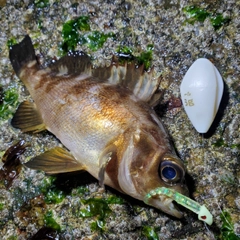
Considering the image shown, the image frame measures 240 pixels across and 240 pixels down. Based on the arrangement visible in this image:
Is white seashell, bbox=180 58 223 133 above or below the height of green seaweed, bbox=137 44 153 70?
below

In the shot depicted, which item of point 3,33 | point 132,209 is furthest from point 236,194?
point 3,33

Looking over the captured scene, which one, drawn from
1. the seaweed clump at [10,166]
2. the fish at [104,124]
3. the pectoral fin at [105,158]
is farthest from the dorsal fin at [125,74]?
the seaweed clump at [10,166]

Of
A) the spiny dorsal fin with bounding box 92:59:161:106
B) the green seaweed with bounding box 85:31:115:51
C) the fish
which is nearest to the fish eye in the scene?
the fish

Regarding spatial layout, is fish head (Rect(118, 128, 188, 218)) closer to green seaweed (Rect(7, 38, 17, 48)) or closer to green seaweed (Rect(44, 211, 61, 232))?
green seaweed (Rect(44, 211, 61, 232))

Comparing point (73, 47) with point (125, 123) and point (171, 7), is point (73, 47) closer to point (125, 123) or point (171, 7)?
point (171, 7)

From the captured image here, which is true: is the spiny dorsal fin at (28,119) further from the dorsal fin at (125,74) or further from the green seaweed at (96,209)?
the green seaweed at (96,209)

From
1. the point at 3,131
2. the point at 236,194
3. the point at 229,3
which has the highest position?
the point at 229,3

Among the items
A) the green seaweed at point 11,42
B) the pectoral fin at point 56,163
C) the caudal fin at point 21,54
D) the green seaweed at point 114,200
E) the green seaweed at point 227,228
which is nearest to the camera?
the pectoral fin at point 56,163
